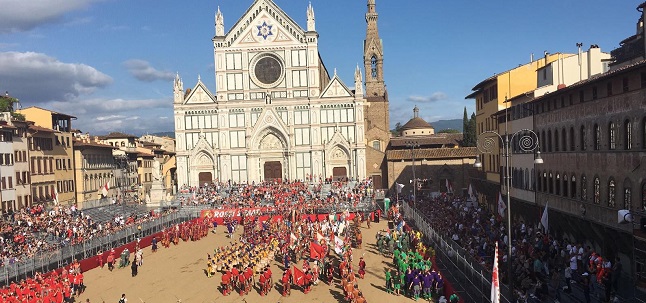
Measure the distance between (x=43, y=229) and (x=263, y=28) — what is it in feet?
119

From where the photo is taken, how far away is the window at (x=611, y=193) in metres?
25.8

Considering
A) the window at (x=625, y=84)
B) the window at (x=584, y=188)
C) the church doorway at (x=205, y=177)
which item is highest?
the window at (x=625, y=84)

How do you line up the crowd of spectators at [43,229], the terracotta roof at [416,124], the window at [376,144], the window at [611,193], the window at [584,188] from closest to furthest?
1. the window at [611,193]
2. the window at [584,188]
3. the crowd of spectators at [43,229]
4. the window at [376,144]
5. the terracotta roof at [416,124]

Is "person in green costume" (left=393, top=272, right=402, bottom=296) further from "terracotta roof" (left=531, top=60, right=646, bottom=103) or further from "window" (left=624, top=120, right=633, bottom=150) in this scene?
"terracotta roof" (left=531, top=60, right=646, bottom=103)

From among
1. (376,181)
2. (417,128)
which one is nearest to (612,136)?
(376,181)

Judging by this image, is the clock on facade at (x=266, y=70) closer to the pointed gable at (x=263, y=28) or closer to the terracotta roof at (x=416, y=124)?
the pointed gable at (x=263, y=28)

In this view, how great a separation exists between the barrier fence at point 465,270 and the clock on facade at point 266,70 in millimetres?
37701

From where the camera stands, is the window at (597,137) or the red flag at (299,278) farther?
the window at (597,137)

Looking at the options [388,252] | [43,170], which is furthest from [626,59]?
[43,170]

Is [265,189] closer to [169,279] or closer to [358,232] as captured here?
[358,232]

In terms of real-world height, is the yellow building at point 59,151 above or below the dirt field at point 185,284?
above

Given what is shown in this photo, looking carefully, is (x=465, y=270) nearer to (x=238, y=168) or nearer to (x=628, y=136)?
(x=628, y=136)

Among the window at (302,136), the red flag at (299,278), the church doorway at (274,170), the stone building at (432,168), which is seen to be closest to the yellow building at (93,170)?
the church doorway at (274,170)

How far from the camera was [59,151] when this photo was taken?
57812 millimetres
